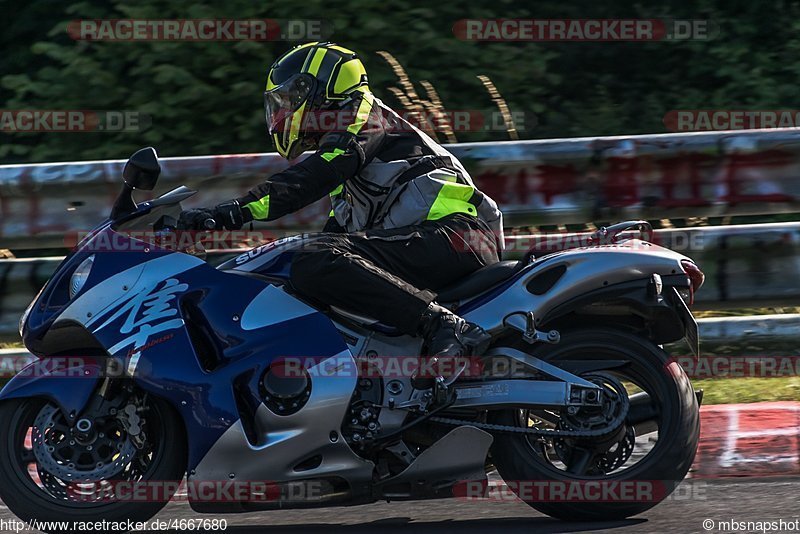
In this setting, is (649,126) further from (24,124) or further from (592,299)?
(592,299)

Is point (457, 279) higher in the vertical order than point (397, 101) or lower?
lower

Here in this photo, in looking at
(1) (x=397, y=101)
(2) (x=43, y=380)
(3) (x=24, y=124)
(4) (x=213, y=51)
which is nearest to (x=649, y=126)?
(1) (x=397, y=101)

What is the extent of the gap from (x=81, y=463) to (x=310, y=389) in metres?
0.84

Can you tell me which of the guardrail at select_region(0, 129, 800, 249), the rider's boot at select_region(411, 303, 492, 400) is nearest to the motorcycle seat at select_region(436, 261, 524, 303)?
the rider's boot at select_region(411, 303, 492, 400)

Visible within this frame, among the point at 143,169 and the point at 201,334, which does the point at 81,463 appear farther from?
the point at 143,169

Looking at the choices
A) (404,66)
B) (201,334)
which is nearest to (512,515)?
(201,334)

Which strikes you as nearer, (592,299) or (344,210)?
(592,299)

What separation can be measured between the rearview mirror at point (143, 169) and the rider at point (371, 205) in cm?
18

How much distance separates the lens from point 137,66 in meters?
9.27

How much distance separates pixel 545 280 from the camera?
16.2 feet

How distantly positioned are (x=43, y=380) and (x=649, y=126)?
6288 millimetres

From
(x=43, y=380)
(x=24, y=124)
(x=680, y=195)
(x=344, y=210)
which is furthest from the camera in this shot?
(x=24, y=124)

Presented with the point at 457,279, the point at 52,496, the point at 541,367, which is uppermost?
the point at 457,279

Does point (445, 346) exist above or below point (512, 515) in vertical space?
above
